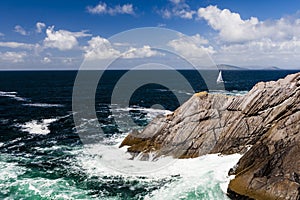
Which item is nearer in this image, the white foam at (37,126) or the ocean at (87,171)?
the ocean at (87,171)

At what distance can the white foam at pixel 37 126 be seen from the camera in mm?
55819

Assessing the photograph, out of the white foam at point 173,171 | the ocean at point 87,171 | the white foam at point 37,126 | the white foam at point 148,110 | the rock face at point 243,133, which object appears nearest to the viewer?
the rock face at point 243,133

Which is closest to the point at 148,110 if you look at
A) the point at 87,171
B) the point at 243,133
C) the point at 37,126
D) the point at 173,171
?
the point at 37,126

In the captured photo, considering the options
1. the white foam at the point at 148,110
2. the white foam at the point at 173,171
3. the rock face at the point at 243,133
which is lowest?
the white foam at the point at 173,171

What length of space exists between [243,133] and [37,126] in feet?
132

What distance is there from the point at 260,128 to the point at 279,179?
37.2ft

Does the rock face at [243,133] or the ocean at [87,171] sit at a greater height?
the rock face at [243,133]

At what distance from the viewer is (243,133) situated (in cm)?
3875

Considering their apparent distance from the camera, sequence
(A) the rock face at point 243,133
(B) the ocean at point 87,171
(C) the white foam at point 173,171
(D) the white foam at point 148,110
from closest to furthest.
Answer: (A) the rock face at point 243,133 < (C) the white foam at point 173,171 < (B) the ocean at point 87,171 < (D) the white foam at point 148,110

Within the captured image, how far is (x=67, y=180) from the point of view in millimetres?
33781

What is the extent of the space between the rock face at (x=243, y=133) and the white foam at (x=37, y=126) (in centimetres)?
1924

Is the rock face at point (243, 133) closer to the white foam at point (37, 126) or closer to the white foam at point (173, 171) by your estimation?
the white foam at point (173, 171)

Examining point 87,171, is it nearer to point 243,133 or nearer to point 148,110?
point 243,133

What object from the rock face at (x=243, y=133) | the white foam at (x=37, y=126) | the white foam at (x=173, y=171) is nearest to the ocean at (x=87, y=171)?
the white foam at (x=173, y=171)
